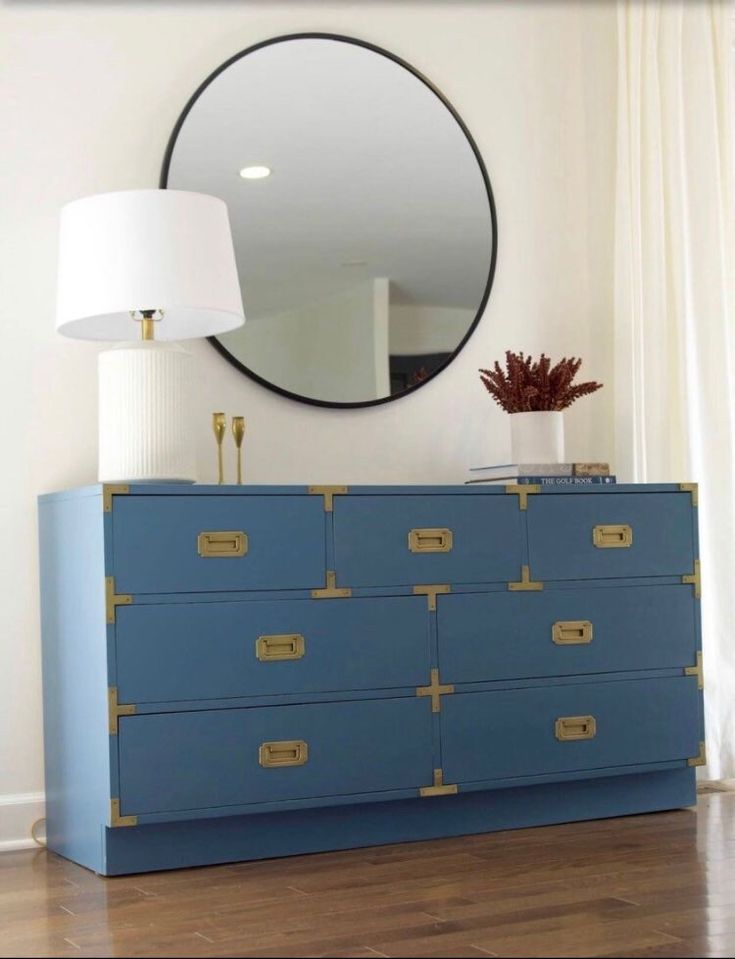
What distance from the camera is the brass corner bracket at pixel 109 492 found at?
8.75 feet

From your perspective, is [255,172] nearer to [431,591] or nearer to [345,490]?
[345,490]

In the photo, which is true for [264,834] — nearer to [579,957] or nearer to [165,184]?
[579,957]

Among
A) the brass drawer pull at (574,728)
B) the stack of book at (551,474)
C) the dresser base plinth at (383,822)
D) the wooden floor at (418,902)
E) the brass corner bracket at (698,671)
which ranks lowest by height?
the wooden floor at (418,902)

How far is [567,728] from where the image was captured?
121 inches

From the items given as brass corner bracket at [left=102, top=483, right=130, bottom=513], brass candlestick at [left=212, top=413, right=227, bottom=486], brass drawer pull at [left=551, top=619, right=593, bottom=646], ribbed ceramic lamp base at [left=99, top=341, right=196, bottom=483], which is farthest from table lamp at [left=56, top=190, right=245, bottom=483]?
brass drawer pull at [left=551, top=619, right=593, bottom=646]

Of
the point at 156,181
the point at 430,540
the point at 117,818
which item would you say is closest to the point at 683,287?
the point at 430,540

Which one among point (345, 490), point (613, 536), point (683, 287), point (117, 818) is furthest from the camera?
point (683, 287)

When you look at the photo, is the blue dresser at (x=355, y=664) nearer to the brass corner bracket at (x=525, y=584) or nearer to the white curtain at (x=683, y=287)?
the brass corner bracket at (x=525, y=584)

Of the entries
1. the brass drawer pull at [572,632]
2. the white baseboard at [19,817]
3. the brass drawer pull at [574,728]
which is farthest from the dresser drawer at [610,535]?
the white baseboard at [19,817]

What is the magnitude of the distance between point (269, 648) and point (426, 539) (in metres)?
Answer: 0.41

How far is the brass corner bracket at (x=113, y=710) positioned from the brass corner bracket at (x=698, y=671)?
1.31 m

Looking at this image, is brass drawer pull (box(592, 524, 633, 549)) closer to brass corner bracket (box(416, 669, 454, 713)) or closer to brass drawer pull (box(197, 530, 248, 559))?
brass corner bracket (box(416, 669, 454, 713))

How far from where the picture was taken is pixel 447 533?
297 centimetres

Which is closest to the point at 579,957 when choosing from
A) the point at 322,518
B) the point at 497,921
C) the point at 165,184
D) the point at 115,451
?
the point at 497,921
